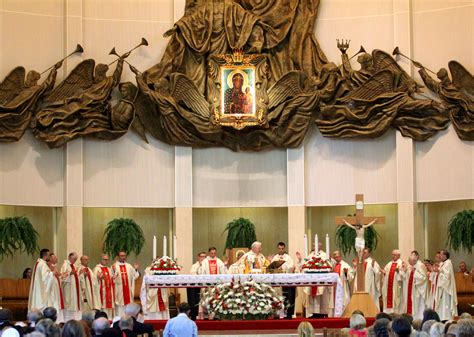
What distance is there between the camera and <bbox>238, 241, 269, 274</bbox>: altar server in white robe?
22938 mm

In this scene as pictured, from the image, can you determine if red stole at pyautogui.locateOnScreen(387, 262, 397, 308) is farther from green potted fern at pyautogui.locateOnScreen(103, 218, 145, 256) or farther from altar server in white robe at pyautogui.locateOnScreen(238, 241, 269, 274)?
green potted fern at pyautogui.locateOnScreen(103, 218, 145, 256)

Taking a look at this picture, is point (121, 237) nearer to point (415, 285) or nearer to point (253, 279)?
point (253, 279)

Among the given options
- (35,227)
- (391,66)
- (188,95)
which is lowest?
(35,227)

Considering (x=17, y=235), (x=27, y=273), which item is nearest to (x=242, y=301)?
(x=27, y=273)

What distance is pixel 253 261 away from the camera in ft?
76.3

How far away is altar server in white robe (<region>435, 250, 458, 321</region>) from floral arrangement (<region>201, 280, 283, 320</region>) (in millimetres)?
4591

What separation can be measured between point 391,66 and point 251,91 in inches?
139

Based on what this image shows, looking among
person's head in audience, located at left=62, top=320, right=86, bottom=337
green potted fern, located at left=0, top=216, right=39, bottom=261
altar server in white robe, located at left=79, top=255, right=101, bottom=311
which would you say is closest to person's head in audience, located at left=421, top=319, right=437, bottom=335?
person's head in audience, located at left=62, top=320, right=86, bottom=337

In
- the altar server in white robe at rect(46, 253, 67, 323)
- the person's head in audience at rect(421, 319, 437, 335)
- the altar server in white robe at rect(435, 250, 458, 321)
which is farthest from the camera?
the altar server in white robe at rect(435, 250, 458, 321)

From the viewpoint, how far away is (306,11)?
28.8 m

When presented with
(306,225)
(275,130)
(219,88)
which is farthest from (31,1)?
(306,225)

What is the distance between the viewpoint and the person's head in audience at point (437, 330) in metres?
11.5

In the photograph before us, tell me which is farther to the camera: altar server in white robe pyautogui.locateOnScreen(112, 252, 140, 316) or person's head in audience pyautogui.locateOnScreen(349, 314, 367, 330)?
altar server in white robe pyautogui.locateOnScreen(112, 252, 140, 316)

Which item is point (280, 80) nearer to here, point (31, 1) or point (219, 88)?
point (219, 88)
